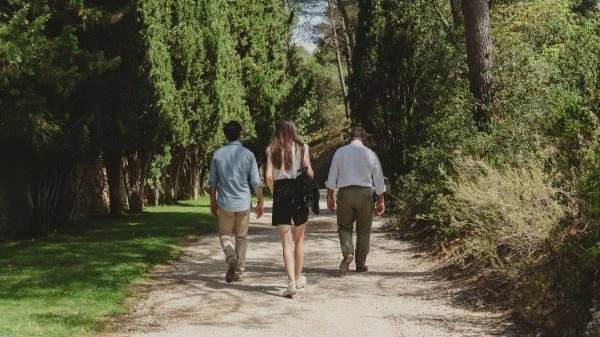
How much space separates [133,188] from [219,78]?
19.1 feet

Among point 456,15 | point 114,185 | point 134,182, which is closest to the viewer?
point 456,15

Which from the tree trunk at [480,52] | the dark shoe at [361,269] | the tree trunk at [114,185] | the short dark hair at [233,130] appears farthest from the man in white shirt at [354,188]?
the tree trunk at [114,185]

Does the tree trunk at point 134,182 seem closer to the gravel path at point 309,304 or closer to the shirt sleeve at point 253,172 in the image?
the gravel path at point 309,304

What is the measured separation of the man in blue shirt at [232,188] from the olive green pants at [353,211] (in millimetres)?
1397

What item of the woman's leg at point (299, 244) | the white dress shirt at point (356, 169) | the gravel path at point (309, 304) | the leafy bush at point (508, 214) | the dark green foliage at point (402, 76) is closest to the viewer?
the gravel path at point (309, 304)

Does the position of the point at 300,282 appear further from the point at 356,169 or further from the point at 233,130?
the point at 233,130

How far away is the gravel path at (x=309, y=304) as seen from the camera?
6.79 m

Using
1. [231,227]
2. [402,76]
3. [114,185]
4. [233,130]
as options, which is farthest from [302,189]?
[114,185]

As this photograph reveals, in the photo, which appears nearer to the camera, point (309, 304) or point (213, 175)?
point (309, 304)

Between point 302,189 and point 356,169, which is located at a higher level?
point 356,169

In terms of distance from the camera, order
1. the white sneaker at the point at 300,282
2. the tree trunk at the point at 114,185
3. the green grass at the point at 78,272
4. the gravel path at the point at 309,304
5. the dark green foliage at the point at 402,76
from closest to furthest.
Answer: the gravel path at the point at 309,304, the green grass at the point at 78,272, the white sneaker at the point at 300,282, the dark green foliage at the point at 402,76, the tree trunk at the point at 114,185

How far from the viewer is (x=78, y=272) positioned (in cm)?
1036

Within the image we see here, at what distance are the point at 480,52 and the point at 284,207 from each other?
263 inches

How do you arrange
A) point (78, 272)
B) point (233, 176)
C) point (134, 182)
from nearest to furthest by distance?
point (233, 176) → point (78, 272) → point (134, 182)
